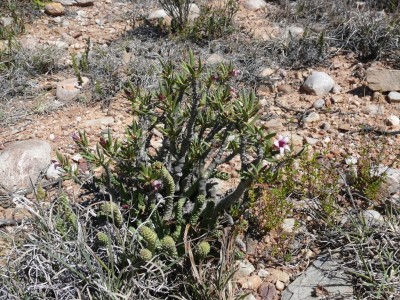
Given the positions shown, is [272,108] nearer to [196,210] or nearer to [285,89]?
[285,89]

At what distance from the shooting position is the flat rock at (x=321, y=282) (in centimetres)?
265

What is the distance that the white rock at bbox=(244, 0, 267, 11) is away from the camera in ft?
18.7

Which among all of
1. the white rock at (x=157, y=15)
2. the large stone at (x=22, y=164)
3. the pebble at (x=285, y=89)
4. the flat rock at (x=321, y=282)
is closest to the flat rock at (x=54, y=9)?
the white rock at (x=157, y=15)

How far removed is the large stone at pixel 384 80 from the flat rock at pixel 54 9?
3.71 meters

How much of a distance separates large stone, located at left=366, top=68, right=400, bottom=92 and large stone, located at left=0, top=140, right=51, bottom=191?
2.75 m

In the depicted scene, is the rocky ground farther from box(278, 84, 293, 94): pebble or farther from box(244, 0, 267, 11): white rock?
box(244, 0, 267, 11): white rock

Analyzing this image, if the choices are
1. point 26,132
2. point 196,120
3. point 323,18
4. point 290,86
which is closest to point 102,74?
point 26,132

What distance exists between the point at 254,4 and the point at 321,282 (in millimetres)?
3890

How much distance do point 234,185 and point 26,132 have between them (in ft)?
6.21

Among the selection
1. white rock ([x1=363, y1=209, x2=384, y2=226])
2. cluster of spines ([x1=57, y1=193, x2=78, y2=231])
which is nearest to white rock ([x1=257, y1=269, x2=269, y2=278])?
white rock ([x1=363, y1=209, x2=384, y2=226])

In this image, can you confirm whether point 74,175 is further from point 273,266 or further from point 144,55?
point 144,55

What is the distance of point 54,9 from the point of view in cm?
579

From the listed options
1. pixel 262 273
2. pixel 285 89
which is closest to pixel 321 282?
pixel 262 273

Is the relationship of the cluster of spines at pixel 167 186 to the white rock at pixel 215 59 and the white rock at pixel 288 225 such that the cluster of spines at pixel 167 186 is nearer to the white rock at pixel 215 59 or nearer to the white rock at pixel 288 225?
the white rock at pixel 288 225
